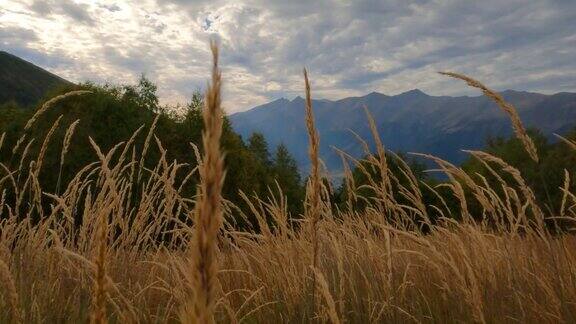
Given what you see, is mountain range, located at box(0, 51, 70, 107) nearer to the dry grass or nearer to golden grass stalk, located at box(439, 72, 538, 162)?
the dry grass

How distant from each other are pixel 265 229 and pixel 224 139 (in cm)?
2735

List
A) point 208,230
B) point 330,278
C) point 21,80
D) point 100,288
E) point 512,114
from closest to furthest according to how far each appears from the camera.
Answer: point 208,230 → point 100,288 → point 512,114 → point 330,278 → point 21,80

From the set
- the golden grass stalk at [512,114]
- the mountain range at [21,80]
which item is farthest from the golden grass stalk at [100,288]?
the mountain range at [21,80]

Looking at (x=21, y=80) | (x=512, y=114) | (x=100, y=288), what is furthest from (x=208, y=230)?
(x=21, y=80)

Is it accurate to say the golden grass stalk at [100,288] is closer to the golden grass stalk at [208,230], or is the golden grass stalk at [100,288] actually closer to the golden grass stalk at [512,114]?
the golden grass stalk at [208,230]

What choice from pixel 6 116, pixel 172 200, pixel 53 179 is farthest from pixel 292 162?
pixel 172 200

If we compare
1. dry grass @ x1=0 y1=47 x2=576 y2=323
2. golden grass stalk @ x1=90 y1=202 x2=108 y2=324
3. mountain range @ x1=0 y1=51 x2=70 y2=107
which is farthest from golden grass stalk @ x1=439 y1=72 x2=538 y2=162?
mountain range @ x1=0 y1=51 x2=70 y2=107

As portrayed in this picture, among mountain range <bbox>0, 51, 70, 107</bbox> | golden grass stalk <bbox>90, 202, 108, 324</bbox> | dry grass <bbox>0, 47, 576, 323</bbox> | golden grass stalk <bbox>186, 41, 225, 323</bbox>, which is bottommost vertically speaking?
dry grass <bbox>0, 47, 576, 323</bbox>

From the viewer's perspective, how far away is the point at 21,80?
13412 centimetres

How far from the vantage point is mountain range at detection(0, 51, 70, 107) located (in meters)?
125

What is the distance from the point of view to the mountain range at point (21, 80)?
125 m

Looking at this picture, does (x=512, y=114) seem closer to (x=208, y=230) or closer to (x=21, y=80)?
(x=208, y=230)

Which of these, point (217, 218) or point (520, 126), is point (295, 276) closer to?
point (520, 126)

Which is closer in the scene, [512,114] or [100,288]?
[100,288]
